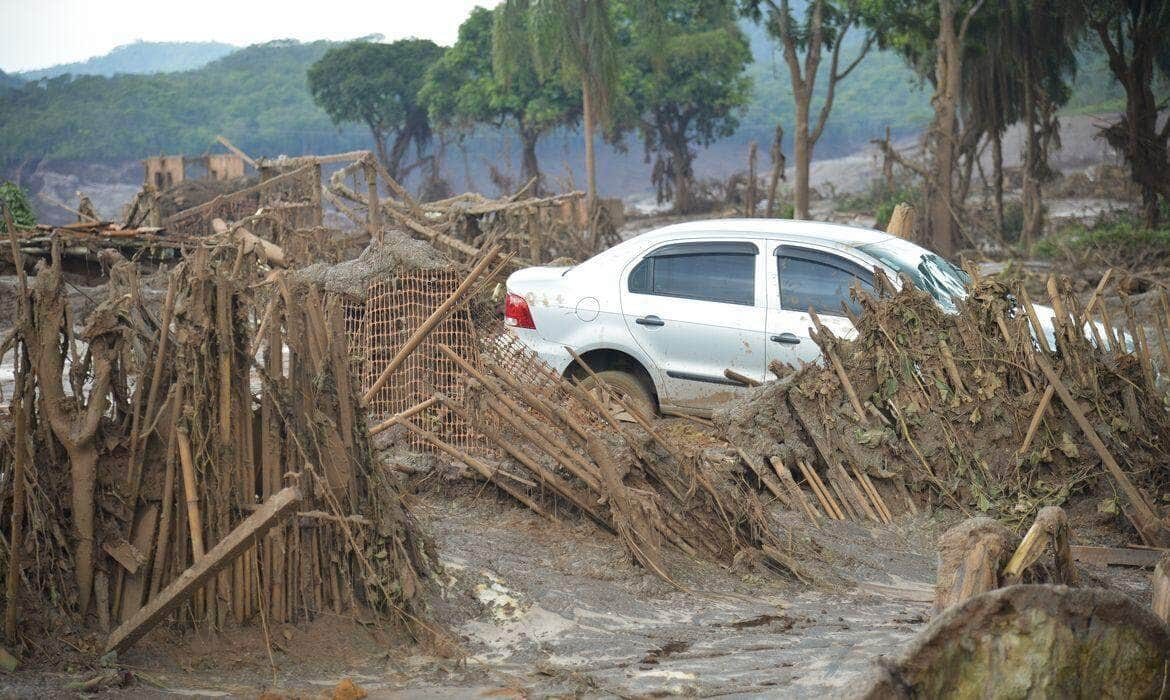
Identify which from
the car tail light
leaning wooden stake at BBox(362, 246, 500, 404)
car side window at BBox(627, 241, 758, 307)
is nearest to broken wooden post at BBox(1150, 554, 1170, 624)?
leaning wooden stake at BBox(362, 246, 500, 404)

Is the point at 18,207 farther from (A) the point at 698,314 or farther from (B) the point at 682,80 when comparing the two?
(B) the point at 682,80

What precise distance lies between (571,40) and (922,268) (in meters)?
22.3

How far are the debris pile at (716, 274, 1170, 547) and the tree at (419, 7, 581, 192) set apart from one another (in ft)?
114

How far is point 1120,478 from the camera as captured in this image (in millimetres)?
6570

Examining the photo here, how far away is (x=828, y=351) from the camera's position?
23.7ft

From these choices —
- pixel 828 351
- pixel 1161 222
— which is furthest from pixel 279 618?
pixel 1161 222

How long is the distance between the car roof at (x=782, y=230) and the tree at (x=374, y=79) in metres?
40.6

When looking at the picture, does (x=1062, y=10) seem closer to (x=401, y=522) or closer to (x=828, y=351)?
(x=828, y=351)

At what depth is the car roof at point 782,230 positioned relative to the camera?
8.32 m

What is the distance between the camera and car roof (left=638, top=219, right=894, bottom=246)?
832cm

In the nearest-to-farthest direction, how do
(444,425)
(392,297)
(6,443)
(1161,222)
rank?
(6,443)
(444,425)
(392,297)
(1161,222)

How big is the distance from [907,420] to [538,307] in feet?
9.75

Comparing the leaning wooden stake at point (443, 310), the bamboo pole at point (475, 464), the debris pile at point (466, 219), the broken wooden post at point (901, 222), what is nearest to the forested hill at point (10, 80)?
the debris pile at point (466, 219)

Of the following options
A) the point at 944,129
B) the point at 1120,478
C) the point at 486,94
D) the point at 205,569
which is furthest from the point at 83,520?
the point at 486,94
